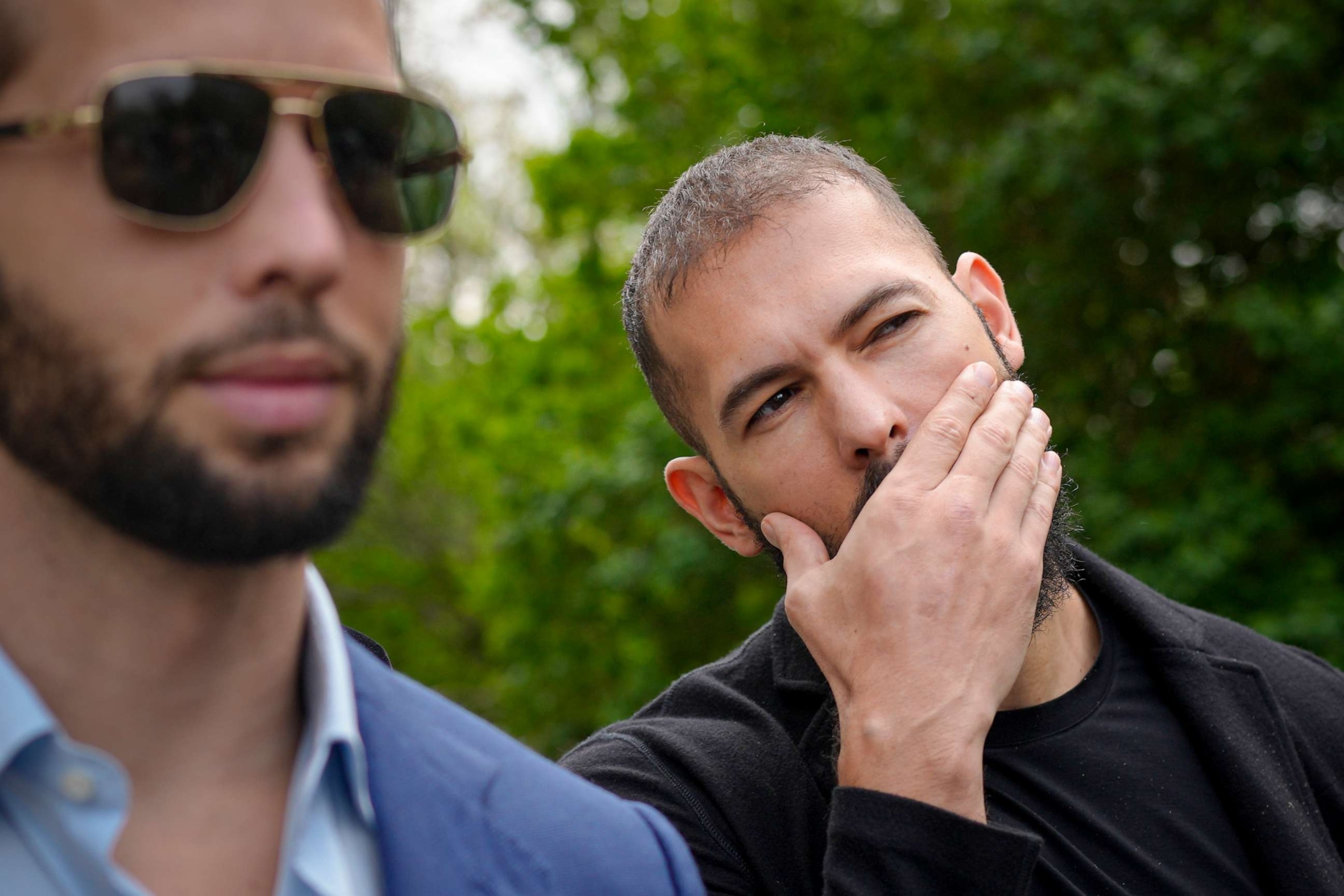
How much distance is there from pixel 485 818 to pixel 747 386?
1.32 meters

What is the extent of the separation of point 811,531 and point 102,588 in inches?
62.3

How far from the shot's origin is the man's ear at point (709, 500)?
9.90ft

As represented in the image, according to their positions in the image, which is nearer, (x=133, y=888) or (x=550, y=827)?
(x=133, y=888)

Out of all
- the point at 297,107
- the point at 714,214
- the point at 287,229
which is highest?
the point at 297,107

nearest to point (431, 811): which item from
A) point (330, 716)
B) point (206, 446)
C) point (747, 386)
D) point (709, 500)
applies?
point (330, 716)

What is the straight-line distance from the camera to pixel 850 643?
7.83 feet

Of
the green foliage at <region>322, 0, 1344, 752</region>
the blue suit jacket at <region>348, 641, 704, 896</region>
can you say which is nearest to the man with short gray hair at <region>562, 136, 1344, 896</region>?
the blue suit jacket at <region>348, 641, 704, 896</region>

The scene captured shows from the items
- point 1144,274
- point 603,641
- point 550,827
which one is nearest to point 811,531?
point 550,827

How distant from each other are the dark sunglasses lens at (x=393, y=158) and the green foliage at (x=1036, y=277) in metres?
4.61

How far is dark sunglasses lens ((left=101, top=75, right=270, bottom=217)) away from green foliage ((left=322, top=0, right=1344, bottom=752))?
4.91m

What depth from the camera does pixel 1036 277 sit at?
8.84m

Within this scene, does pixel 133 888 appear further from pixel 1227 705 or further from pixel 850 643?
pixel 1227 705

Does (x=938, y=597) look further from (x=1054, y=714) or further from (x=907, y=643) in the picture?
(x=1054, y=714)

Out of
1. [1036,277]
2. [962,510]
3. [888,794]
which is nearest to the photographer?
[888,794]
